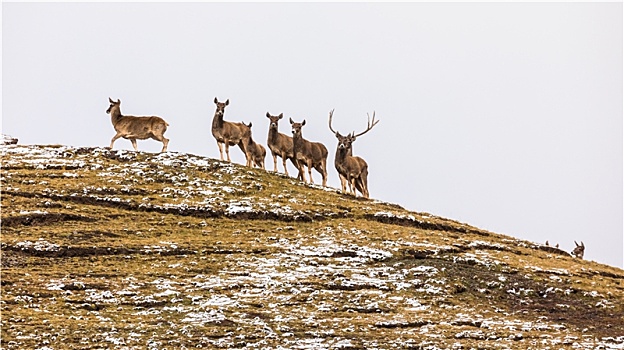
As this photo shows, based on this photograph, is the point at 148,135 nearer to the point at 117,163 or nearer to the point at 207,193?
the point at 117,163

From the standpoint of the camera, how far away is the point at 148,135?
58125 millimetres

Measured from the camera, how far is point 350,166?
56.5m

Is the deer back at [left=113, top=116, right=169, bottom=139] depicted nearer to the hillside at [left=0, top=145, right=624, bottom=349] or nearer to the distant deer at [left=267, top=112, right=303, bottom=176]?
the hillside at [left=0, top=145, right=624, bottom=349]

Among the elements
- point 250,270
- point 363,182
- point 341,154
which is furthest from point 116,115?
point 250,270

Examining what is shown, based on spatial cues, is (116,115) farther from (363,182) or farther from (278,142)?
(363,182)

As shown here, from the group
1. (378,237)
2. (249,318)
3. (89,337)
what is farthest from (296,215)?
(89,337)

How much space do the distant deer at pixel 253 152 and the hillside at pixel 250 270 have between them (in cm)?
134

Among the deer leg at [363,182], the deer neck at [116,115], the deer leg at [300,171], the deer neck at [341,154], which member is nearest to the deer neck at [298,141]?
the deer leg at [300,171]

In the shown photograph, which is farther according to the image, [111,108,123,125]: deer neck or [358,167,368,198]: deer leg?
[111,108,123,125]: deer neck

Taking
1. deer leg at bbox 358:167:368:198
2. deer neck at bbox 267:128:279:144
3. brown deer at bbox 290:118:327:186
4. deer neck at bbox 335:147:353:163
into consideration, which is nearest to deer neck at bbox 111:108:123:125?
deer neck at bbox 267:128:279:144

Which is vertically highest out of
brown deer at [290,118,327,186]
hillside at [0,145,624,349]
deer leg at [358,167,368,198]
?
brown deer at [290,118,327,186]

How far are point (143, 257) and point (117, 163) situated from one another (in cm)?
1486

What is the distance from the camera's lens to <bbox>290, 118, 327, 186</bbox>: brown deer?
56.4 m

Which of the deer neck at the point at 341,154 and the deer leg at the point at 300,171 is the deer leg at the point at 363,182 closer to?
the deer neck at the point at 341,154
